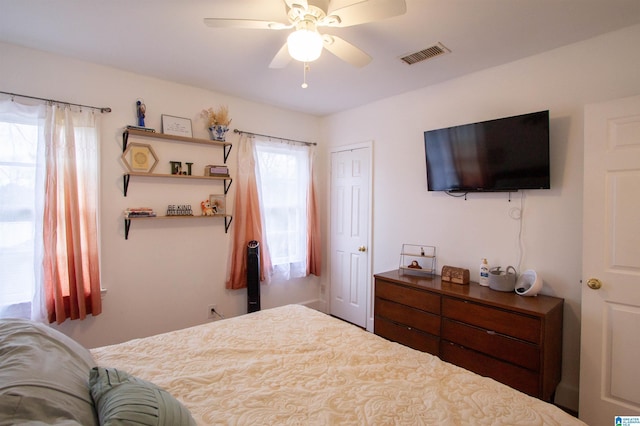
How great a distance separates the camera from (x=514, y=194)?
251 centimetres

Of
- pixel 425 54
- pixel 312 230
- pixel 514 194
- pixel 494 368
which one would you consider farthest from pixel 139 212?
pixel 514 194

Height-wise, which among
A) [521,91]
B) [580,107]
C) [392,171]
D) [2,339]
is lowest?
[2,339]

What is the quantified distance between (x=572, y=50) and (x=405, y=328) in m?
2.51

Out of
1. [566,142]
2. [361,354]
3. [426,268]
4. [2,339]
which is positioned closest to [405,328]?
[426,268]

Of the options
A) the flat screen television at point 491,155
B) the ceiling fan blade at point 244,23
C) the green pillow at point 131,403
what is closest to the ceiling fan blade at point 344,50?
the ceiling fan blade at point 244,23

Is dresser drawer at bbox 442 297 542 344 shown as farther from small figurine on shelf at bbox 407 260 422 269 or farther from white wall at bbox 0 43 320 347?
white wall at bbox 0 43 320 347

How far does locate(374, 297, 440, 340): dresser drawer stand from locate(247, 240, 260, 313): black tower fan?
4.30 ft

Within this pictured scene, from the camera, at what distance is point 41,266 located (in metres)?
2.32

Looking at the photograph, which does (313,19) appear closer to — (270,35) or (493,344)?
(270,35)

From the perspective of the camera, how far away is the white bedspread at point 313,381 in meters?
1.16

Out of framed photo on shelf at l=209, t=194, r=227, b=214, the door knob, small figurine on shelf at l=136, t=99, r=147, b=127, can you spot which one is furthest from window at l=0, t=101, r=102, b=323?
the door knob

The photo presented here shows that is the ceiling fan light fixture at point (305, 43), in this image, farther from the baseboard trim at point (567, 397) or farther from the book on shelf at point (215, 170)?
the baseboard trim at point (567, 397)

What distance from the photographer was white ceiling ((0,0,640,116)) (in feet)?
5.99

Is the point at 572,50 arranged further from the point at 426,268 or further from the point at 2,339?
the point at 2,339
